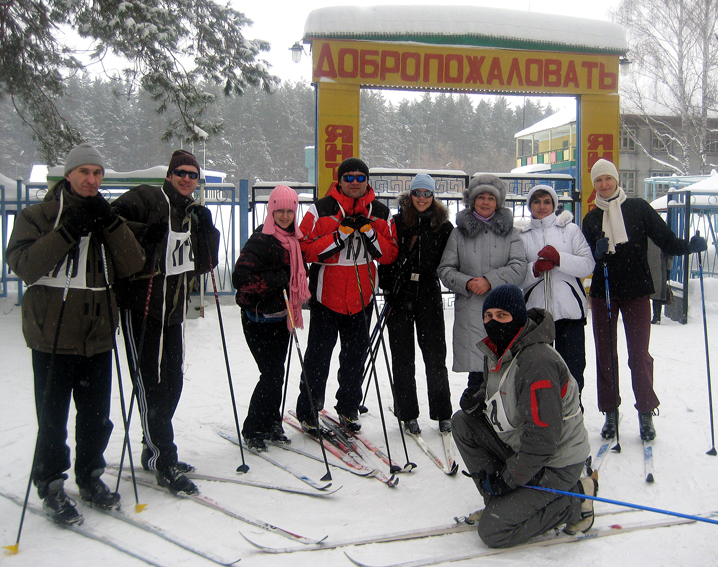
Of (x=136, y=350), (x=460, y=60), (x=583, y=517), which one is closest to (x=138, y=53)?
(x=460, y=60)

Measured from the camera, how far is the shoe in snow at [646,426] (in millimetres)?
3404

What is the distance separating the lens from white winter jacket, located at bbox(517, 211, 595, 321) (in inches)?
133

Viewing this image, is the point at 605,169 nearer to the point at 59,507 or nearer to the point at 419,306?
the point at 419,306

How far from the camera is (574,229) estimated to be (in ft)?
11.5

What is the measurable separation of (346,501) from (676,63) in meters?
24.5

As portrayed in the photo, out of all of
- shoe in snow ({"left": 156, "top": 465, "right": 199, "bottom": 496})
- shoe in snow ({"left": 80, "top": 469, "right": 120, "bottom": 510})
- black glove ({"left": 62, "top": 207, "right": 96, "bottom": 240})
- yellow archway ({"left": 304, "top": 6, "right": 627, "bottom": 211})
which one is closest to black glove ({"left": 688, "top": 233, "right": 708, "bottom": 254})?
shoe in snow ({"left": 156, "top": 465, "right": 199, "bottom": 496})

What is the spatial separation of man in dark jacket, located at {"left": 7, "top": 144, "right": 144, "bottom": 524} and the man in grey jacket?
66.9 inches

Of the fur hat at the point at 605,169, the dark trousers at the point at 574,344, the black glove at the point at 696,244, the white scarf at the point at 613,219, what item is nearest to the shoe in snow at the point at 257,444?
the dark trousers at the point at 574,344

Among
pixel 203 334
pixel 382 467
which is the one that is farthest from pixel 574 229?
pixel 203 334

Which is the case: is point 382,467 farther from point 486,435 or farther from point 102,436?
point 102,436

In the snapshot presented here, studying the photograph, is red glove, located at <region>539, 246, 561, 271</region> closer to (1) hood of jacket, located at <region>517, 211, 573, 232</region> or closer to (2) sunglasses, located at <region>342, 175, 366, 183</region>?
(1) hood of jacket, located at <region>517, 211, 573, 232</region>

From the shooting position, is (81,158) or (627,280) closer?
(81,158)

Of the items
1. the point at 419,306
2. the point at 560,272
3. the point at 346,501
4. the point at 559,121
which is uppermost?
the point at 559,121

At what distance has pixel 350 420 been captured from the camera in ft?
11.9
